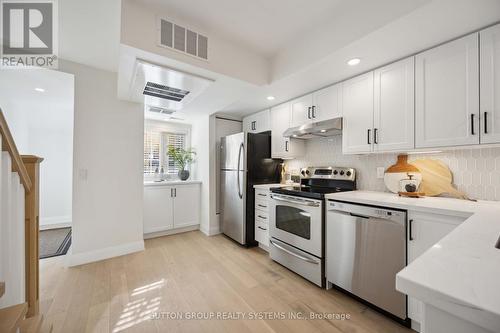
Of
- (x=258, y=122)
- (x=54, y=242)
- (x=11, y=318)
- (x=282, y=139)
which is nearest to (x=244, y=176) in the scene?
(x=282, y=139)

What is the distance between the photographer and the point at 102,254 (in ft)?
8.83

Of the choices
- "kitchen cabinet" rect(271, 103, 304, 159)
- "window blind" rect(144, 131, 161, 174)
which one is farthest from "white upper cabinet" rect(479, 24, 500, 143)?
"window blind" rect(144, 131, 161, 174)

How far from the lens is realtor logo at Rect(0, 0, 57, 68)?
68.6 inches

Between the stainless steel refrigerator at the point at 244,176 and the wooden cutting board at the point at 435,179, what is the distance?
1.93 metres

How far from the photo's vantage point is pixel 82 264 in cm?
254

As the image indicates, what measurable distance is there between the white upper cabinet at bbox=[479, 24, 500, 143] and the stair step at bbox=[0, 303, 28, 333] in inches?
115

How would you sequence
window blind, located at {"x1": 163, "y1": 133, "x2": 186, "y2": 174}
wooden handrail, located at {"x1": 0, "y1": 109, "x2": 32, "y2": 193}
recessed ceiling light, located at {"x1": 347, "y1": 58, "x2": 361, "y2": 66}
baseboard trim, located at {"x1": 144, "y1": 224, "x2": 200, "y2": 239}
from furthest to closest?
window blind, located at {"x1": 163, "y1": 133, "x2": 186, "y2": 174} → baseboard trim, located at {"x1": 144, "y1": 224, "x2": 200, "y2": 239} → recessed ceiling light, located at {"x1": 347, "y1": 58, "x2": 361, "y2": 66} → wooden handrail, located at {"x1": 0, "y1": 109, "x2": 32, "y2": 193}

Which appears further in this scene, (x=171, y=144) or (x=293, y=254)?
(x=171, y=144)

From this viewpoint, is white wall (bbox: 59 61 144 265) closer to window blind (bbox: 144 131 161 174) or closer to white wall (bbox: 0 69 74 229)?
white wall (bbox: 0 69 74 229)

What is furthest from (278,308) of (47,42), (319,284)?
(47,42)

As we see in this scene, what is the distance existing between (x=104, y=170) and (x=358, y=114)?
324cm

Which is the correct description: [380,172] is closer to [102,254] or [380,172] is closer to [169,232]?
[169,232]

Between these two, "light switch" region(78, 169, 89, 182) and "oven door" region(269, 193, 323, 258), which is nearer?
"oven door" region(269, 193, 323, 258)

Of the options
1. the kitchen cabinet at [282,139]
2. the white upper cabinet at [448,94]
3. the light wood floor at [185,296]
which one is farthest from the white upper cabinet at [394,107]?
the light wood floor at [185,296]
